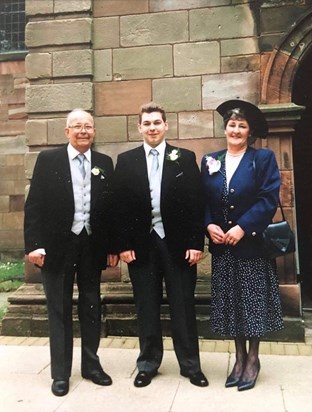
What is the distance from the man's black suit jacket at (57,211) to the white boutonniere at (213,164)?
2.75ft

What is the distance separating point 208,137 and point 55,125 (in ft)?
5.90

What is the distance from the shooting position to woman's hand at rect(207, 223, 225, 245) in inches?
147

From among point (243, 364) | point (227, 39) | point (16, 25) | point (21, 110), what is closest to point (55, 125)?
point (227, 39)

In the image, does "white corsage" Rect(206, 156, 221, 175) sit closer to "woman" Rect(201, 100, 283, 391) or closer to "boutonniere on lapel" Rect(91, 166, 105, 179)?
"woman" Rect(201, 100, 283, 391)

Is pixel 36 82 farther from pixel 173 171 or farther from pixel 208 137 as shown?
pixel 173 171

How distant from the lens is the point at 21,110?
1153 centimetres

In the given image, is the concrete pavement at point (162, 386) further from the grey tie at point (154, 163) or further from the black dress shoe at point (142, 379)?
the grey tie at point (154, 163)

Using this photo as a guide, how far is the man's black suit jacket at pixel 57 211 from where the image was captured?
3.84m

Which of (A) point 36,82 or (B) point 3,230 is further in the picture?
(B) point 3,230

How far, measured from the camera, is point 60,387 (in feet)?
12.3

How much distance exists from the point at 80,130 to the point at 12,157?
843 cm

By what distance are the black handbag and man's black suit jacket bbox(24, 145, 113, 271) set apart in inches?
49.4

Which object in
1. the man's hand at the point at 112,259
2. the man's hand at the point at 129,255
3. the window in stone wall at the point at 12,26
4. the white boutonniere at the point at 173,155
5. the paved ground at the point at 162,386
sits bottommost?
the paved ground at the point at 162,386

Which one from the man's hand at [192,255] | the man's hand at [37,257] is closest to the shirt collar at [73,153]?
the man's hand at [37,257]
